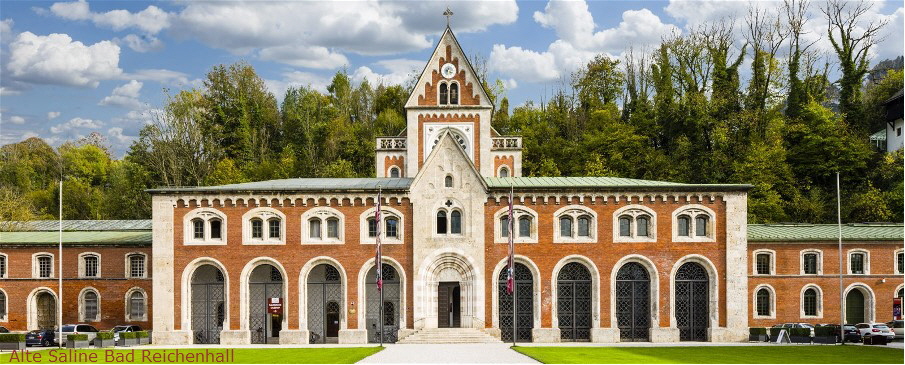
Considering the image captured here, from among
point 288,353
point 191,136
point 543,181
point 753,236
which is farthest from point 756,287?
point 191,136

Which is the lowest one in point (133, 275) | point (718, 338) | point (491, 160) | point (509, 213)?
point (718, 338)

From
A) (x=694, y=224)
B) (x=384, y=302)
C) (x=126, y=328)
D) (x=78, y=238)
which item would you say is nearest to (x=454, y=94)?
(x=384, y=302)

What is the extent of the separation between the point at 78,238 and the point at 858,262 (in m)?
A: 43.5

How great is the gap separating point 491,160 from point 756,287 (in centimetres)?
1936

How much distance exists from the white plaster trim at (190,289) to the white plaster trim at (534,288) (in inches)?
518

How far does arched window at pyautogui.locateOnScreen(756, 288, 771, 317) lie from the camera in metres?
45.8

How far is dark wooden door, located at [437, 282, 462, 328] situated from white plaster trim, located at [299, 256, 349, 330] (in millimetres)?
4670

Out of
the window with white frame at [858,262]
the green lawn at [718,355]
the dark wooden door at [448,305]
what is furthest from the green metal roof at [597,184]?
the window with white frame at [858,262]

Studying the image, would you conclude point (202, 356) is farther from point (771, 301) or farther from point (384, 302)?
point (771, 301)

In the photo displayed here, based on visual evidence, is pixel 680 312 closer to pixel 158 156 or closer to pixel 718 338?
pixel 718 338

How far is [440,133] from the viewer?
55.6m

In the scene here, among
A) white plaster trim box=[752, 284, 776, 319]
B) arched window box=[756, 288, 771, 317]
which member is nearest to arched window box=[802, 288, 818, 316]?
white plaster trim box=[752, 284, 776, 319]

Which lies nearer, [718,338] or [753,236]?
[718,338]

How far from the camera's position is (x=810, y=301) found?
150 feet
